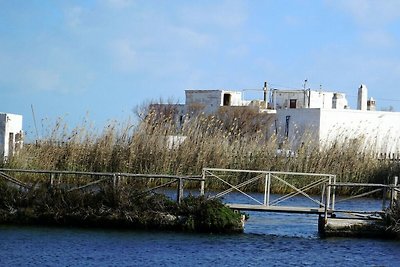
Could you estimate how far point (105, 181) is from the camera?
68.8 feet

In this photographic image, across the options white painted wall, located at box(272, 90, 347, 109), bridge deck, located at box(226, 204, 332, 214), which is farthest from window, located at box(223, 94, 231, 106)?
bridge deck, located at box(226, 204, 332, 214)

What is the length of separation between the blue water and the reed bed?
10.6 metres

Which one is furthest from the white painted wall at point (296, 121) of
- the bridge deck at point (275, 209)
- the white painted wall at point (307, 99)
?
the bridge deck at point (275, 209)

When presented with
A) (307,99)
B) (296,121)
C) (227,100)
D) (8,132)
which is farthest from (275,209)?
(227,100)

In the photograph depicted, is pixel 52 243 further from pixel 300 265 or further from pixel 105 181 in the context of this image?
pixel 300 265

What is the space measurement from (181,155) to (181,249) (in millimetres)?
14222

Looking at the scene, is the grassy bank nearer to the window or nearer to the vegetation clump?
the vegetation clump

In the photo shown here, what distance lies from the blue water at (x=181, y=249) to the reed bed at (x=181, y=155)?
1064 centimetres

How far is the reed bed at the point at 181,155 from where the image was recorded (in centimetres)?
3095

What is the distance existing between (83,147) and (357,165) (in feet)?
36.9

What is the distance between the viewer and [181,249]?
58.4ft

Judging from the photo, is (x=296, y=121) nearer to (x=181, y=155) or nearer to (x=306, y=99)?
(x=306, y=99)

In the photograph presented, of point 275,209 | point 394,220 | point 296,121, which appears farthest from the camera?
point 296,121

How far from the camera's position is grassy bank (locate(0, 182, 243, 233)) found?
20.2 m
